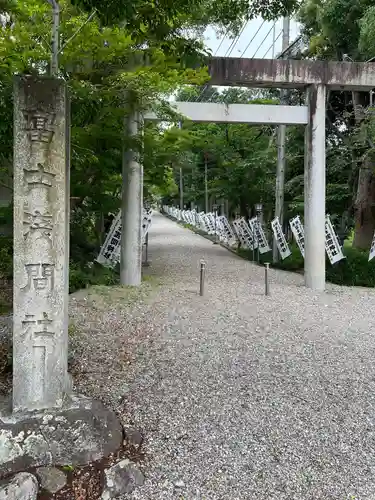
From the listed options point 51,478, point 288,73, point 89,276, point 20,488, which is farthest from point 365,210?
point 20,488

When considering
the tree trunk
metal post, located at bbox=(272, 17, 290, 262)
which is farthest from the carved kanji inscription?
the tree trunk

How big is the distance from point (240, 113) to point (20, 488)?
27.7ft

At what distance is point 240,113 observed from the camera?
30.9ft

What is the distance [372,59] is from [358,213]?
4712 mm

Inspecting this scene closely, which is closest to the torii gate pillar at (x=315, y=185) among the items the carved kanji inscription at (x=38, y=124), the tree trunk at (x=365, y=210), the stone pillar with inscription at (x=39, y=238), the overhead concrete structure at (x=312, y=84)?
the overhead concrete structure at (x=312, y=84)

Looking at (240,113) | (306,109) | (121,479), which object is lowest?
(121,479)

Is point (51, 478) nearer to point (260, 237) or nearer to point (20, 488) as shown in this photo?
point (20, 488)

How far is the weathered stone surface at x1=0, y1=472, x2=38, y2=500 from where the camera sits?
2693mm

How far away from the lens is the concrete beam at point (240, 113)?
9.20 metres

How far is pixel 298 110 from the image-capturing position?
9609mm

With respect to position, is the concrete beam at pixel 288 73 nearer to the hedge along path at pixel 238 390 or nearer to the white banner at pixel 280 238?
the white banner at pixel 280 238

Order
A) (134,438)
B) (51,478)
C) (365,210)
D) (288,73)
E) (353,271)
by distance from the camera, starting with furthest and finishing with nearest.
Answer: (365,210), (353,271), (288,73), (134,438), (51,478)

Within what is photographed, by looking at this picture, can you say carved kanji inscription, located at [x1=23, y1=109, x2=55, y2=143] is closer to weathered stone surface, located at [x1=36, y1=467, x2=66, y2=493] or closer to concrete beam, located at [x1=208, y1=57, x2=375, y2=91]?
weathered stone surface, located at [x1=36, y1=467, x2=66, y2=493]

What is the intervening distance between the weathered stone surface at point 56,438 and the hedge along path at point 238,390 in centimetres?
36
